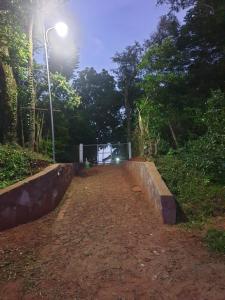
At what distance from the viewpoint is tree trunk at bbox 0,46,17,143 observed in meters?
14.8

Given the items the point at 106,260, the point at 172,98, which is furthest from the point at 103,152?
the point at 106,260

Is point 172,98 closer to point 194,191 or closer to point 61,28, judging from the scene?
point 61,28

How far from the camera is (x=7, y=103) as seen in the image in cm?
1492

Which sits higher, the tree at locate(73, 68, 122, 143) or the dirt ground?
the tree at locate(73, 68, 122, 143)

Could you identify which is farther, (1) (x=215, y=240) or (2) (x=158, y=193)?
(2) (x=158, y=193)

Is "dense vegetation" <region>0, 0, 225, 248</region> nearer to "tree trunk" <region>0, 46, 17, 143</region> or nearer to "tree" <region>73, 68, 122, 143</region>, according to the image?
"tree trunk" <region>0, 46, 17, 143</region>

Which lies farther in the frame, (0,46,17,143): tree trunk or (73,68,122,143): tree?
(73,68,122,143): tree

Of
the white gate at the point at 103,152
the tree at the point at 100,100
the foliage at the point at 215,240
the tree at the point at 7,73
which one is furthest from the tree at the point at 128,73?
the foliage at the point at 215,240

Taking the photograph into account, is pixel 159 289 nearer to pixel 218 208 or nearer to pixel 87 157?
pixel 218 208

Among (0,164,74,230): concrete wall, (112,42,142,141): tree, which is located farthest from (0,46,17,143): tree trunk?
(112,42,142,141): tree

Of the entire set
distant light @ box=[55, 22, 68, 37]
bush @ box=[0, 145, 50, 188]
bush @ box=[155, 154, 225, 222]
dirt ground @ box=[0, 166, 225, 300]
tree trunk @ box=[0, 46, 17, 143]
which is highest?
distant light @ box=[55, 22, 68, 37]

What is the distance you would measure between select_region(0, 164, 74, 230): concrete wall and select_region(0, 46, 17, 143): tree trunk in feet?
18.0

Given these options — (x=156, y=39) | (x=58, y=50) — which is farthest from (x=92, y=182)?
(x=58, y=50)

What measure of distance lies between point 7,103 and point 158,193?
896 cm
